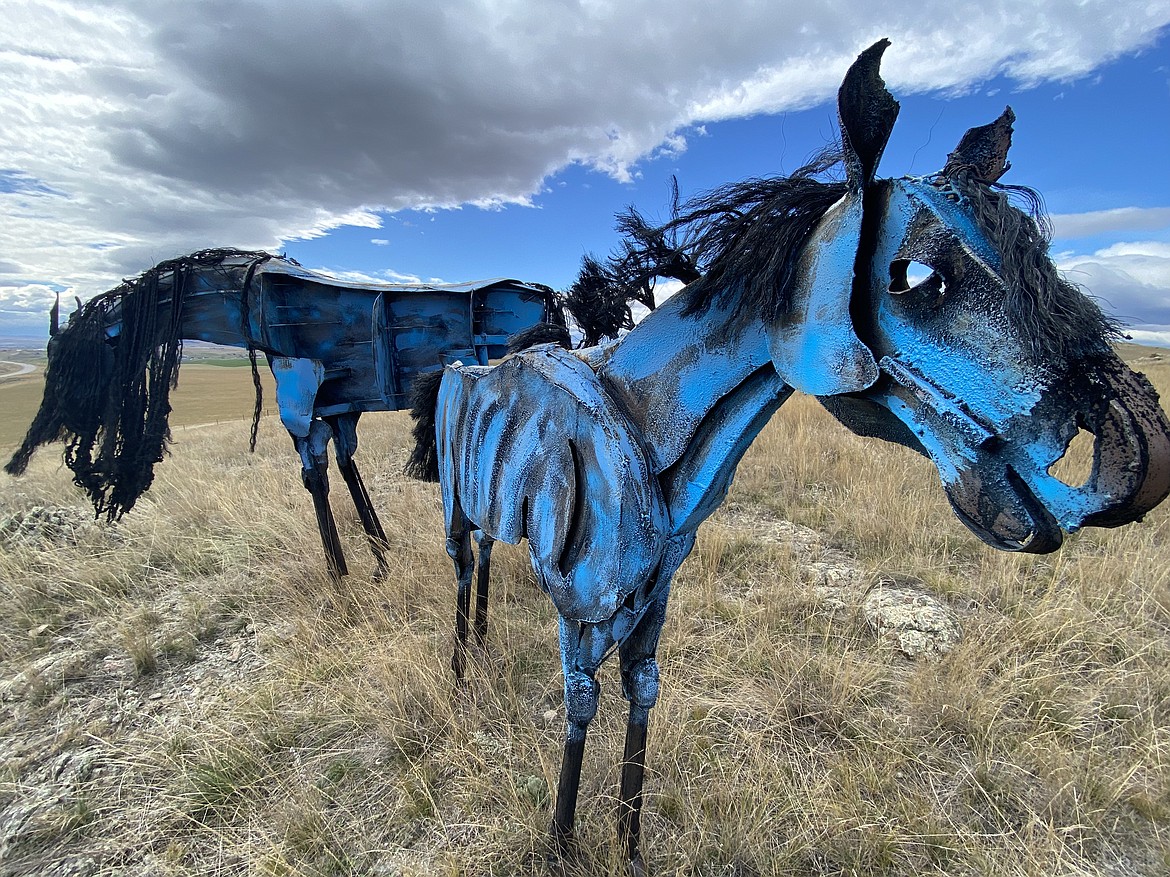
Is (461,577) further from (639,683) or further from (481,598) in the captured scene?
(639,683)

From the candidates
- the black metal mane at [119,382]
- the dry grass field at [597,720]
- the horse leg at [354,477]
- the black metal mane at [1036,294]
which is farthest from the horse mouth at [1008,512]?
the black metal mane at [119,382]

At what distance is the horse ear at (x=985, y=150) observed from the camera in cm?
A: 90

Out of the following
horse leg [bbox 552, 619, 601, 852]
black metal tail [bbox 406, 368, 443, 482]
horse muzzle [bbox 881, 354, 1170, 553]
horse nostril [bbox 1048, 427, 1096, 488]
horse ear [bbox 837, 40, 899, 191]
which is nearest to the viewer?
horse muzzle [bbox 881, 354, 1170, 553]

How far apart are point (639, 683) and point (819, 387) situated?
3.74 ft

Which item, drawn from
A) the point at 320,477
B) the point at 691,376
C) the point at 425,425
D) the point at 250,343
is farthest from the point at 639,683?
the point at 250,343

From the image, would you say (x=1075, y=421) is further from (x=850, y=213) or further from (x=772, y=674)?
(x=772, y=674)

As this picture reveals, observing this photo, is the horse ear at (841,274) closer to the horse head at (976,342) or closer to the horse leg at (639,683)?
the horse head at (976,342)

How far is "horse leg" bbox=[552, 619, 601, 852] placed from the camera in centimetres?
150

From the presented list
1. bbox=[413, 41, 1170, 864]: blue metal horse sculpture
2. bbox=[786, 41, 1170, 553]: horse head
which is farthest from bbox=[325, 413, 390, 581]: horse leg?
bbox=[786, 41, 1170, 553]: horse head

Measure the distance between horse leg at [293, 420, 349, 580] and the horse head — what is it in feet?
10.9

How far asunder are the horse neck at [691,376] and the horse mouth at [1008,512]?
0.42 m

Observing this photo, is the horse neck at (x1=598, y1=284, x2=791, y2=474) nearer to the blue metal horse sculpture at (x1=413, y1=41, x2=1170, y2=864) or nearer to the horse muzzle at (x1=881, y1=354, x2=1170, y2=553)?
the blue metal horse sculpture at (x1=413, y1=41, x2=1170, y2=864)

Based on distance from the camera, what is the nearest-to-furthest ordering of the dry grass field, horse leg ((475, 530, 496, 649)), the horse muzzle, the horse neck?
the horse muzzle → the horse neck → the dry grass field → horse leg ((475, 530, 496, 649))

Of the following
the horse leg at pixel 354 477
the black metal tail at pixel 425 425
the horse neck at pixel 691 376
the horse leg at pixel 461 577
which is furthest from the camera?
the horse leg at pixel 354 477
